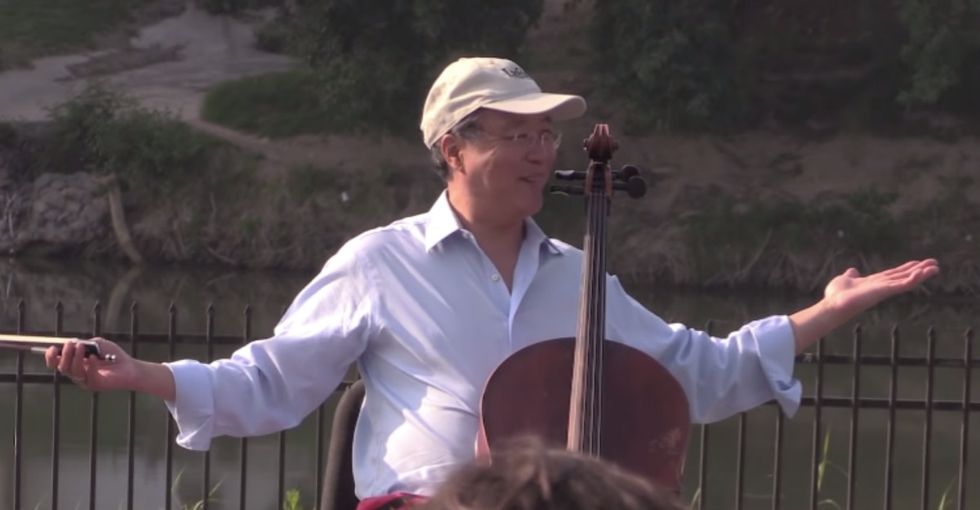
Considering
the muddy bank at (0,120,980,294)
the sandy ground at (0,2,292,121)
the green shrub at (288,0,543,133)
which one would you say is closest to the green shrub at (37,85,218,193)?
the muddy bank at (0,120,980,294)

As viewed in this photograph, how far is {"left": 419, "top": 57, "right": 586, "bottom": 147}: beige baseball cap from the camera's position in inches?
117

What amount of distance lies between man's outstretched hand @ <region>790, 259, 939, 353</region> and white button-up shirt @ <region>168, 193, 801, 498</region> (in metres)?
0.24

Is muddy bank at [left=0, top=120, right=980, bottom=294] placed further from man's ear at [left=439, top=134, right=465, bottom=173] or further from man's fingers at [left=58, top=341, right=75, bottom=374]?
man's fingers at [left=58, top=341, right=75, bottom=374]

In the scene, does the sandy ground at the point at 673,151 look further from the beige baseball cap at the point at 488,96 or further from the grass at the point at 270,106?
the beige baseball cap at the point at 488,96

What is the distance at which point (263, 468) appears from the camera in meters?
7.86

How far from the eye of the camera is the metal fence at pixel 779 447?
229 inches

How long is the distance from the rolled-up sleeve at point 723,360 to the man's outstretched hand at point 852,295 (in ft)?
0.11

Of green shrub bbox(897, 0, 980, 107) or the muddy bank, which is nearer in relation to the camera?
the muddy bank

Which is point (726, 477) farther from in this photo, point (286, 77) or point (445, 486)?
point (286, 77)

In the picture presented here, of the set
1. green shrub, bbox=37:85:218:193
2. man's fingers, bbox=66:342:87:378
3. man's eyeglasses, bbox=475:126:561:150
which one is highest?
green shrub, bbox=37:85:218:193

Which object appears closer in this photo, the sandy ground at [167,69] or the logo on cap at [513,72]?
the logo on cap at [513,72]

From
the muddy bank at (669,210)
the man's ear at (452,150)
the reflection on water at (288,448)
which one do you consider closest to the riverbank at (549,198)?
the muddy bank at (669,210)

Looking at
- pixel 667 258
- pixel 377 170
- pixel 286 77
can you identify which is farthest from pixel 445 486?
pixel 286 77

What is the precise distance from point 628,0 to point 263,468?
15.1 metres
